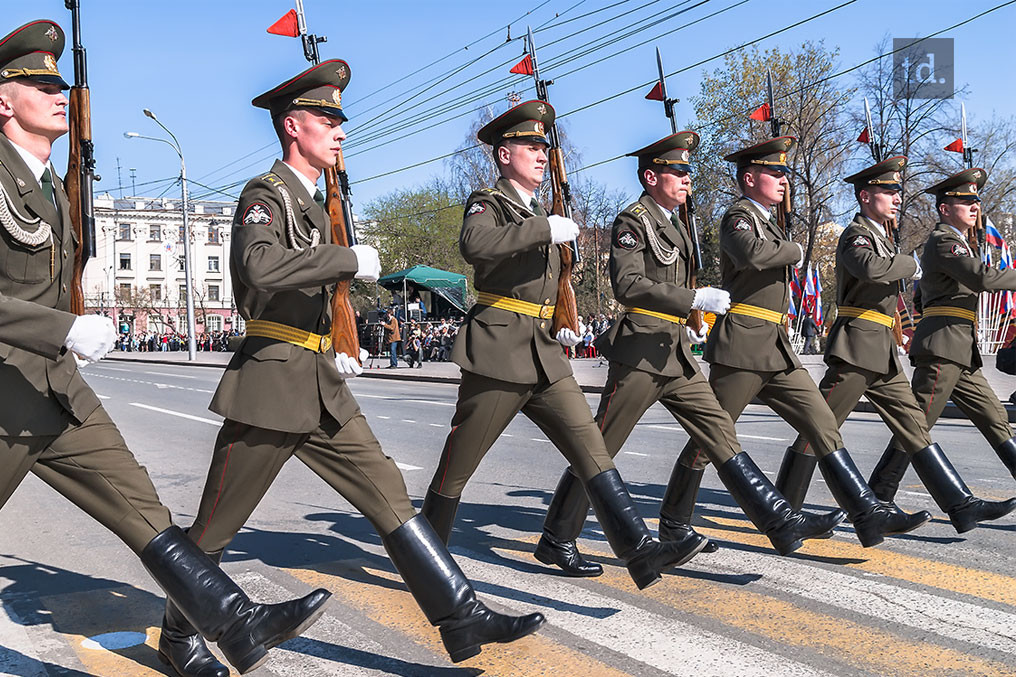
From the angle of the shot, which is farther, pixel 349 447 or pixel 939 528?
pixel 939 528

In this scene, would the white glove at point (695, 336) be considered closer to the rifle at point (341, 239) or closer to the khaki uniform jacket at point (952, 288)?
the khaki uniform jacket at point (952, 288)

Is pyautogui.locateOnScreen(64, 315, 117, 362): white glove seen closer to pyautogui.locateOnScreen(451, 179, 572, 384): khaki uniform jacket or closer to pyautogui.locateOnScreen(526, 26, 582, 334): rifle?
pyautogui.locateOnScreen(451, 179, 572, 384): khaki uniform jacket

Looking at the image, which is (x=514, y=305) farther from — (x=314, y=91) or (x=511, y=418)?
(x=314, y=91)

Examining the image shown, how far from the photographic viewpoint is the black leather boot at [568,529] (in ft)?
16.7

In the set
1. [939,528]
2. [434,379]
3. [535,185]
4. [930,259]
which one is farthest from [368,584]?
[434,379]

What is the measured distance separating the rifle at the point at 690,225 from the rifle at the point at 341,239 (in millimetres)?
1646

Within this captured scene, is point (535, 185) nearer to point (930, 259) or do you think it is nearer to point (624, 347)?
point (624, 347)

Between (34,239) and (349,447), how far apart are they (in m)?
1.19

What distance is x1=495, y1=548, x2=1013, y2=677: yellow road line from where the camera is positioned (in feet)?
12.0

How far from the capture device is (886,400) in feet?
18.7

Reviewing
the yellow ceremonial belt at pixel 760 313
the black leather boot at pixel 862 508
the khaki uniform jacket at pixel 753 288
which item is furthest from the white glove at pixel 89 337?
the black leather boot at pixel 862 508

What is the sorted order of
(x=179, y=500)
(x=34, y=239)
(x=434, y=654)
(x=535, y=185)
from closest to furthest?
(x=34, y=239), (x=434, y=654), (x=535, y=185), (x=179, y=500)

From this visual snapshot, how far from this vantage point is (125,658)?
398 centimetres

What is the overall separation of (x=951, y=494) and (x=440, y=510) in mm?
2723
